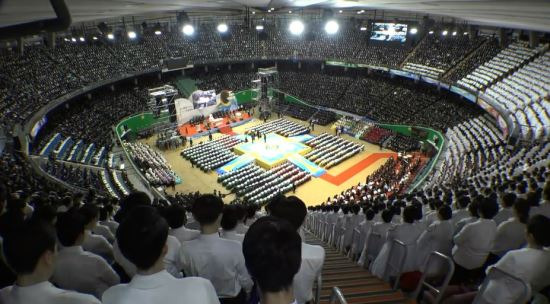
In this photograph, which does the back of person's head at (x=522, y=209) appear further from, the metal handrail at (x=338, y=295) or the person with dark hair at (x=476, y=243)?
the metal handrail at (x=338, y=295)

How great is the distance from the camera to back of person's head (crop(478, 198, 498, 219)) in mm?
6285

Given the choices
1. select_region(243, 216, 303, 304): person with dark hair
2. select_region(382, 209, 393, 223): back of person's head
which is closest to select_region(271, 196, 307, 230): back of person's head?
select_region(243, 216, 303, 304): person with dark hair

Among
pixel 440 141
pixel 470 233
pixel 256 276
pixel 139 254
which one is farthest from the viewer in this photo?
pixel 440 141

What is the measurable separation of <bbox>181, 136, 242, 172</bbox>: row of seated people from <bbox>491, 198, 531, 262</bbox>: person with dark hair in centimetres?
2829

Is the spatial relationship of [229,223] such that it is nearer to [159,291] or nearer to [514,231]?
[159,291]

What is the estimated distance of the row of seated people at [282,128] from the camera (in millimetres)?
40531

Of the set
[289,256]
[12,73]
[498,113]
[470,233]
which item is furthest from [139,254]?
[12,73]

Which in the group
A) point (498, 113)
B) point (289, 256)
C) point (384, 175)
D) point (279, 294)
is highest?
point (289, 256)

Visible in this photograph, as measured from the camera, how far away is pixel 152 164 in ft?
105

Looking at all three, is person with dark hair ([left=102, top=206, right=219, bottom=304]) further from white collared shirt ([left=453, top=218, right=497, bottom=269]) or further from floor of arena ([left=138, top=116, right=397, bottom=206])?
floor of arena ([left=138, top=116, right=397, bottom=206])

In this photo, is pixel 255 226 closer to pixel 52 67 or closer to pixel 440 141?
pixel 440 141

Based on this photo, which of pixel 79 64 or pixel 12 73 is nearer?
pixel 12 73

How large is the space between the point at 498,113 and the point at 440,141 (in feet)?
18.4

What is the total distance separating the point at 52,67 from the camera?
36656mm
